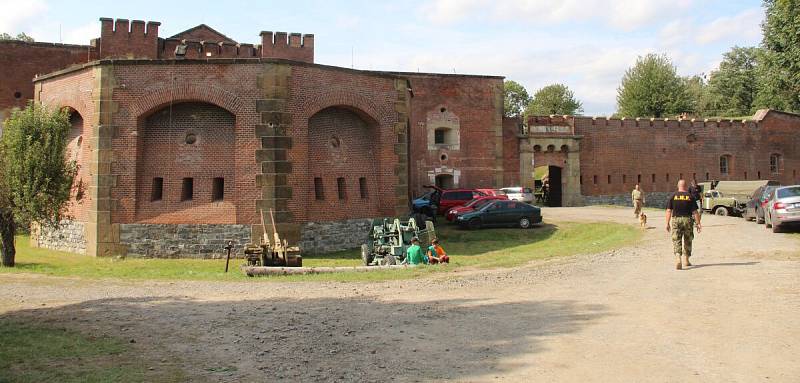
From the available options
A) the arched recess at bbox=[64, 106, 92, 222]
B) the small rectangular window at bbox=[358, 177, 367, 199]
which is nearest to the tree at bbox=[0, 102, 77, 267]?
the arched recess at bbox=[64, 106, 92, 222]

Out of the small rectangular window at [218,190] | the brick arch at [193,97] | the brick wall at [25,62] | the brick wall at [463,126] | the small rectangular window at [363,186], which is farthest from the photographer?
the brick wall at [463,126]

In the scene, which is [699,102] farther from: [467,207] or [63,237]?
[63,237]

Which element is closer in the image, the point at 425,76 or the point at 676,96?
the point at 425,76

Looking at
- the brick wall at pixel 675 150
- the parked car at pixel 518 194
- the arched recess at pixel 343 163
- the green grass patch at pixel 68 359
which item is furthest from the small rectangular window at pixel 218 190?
the brick wall at pixel 675 150

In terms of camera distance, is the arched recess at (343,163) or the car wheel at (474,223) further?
the car wheel at (474,223)

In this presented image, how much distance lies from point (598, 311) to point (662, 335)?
1522 millimetres

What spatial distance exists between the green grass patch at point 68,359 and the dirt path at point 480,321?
38 cm

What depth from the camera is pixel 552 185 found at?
39062 millimetres

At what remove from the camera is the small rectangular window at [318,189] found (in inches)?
851

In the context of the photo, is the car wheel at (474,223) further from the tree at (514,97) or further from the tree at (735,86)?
the tree at (514,97)

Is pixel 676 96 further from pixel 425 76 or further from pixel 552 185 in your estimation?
pixel 425 76

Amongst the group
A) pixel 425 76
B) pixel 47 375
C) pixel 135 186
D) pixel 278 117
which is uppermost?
pixel 425 76

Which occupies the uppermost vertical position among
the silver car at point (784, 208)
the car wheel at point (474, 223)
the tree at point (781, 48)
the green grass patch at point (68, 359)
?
the tree at point (781, 48)

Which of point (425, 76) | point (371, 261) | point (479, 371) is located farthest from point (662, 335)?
point (425, 76)
